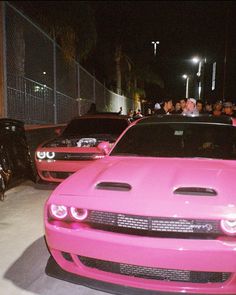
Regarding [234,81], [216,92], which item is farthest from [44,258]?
[216,92]

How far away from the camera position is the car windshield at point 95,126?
28.4 ft

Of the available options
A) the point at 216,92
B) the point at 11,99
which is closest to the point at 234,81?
the point at 216,92

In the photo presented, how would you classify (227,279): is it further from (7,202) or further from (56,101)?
(56,101)

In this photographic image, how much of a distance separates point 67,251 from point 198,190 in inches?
41.3

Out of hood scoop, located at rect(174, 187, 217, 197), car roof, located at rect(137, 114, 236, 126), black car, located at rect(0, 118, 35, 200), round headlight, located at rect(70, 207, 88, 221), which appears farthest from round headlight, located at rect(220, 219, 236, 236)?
black car, located at rect(0, 118, 35, 200)

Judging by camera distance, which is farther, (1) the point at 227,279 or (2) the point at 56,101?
(2) the point at 56,101

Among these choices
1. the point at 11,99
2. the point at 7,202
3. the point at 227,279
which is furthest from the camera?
the point at 11,99

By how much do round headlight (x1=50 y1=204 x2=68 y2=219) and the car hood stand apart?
2.7 inches

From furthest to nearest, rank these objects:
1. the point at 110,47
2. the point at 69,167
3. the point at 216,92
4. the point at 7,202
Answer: the point at 216,92 < the point at 110,47 < the point at 69,167 < the point at 7,202

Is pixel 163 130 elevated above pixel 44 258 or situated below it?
above

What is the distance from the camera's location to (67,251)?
3217mm

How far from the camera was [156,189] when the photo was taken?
3.23 m

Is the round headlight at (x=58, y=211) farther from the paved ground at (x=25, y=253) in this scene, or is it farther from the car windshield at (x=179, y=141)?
the car windshield at (x=179, y=141)

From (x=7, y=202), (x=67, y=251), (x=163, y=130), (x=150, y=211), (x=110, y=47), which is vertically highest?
(x=110, y=47)
